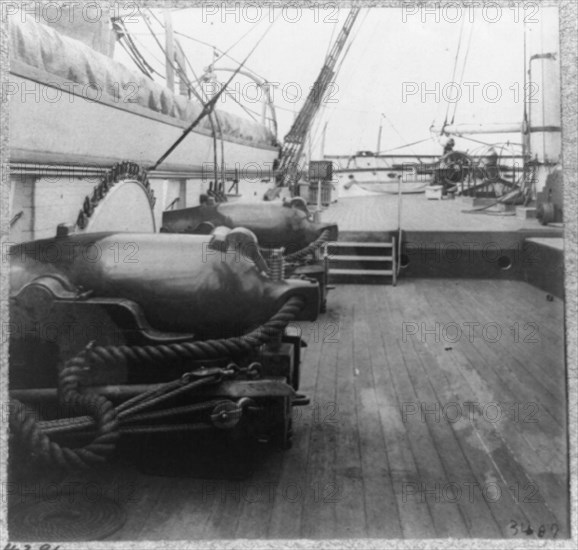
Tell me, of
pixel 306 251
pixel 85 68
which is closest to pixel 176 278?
pixel 85 68

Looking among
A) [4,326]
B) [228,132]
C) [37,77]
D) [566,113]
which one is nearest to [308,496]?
[4,326]

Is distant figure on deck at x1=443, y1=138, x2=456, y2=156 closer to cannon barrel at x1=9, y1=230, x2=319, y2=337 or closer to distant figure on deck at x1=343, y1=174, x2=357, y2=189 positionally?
distant figure on deck at x1=343, y1=174, x2=357, y2=189

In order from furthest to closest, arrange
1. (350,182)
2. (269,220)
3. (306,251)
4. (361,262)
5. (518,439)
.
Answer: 1. (350,182)
2. (361,262)
3. (269,220)
4. (306,251)
5. (518,439)

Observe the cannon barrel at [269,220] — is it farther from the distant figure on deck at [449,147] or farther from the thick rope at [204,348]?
the distant figure on deck at [449,147]

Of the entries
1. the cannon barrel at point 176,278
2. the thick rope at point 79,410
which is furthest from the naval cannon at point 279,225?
the thick rope at point 79,410

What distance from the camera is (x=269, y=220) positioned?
452 cm

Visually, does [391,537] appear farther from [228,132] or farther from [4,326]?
[228,132]

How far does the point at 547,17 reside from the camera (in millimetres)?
1979

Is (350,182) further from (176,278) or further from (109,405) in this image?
(109,405)

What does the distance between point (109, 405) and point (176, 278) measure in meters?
0.47

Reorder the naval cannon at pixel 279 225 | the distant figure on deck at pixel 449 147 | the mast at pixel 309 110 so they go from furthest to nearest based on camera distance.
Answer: the distant figure on deck at pixel 449 147, the naval cannon at pixel 279 225, the mast at pixel 309 110

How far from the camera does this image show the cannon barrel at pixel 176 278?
2102mm

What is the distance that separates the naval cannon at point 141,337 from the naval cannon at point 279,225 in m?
1.99

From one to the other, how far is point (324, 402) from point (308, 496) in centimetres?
82
